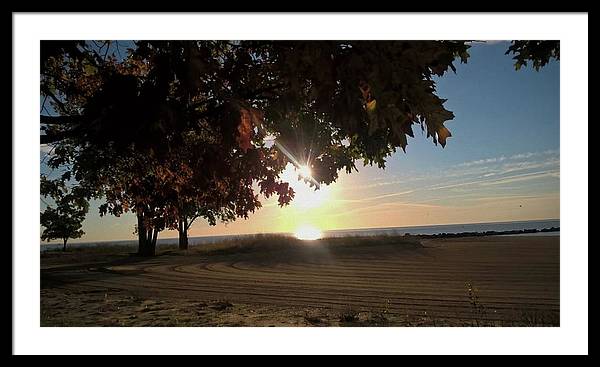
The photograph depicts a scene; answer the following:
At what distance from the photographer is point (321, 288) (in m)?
6.75

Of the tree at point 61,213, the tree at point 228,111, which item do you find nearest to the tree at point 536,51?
the tree at point 228,111

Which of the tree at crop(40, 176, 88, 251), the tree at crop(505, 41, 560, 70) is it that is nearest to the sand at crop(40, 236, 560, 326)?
the tree at crop(40, 176, 88, 251)

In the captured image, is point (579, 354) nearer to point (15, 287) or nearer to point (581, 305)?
point (581, 305)

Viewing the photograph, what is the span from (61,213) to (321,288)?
12.6 ft

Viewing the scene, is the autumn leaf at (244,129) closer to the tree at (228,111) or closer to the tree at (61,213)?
the tree at (228,111)

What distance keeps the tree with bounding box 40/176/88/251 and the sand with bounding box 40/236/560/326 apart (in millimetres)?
452

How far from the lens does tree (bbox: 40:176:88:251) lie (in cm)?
563

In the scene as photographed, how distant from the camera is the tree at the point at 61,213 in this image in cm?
563

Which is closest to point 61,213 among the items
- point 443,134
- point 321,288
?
point 321,288

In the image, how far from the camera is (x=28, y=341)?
403 cm

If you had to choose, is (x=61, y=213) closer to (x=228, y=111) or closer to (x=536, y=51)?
(x=228, y=111)

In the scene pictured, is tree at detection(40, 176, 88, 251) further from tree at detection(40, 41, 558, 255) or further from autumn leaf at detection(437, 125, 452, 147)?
autumn leaf at detection(437, 125, 452, 147)
